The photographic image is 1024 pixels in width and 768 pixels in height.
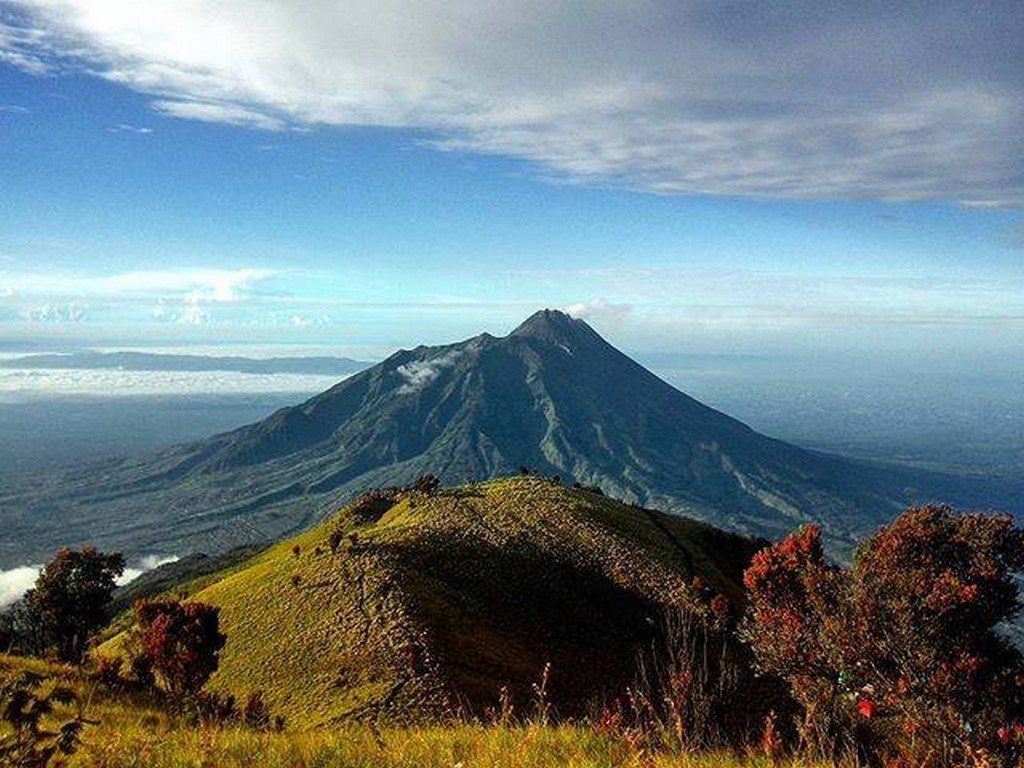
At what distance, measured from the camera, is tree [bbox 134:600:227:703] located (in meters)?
31.3

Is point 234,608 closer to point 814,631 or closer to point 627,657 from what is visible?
point 627,657

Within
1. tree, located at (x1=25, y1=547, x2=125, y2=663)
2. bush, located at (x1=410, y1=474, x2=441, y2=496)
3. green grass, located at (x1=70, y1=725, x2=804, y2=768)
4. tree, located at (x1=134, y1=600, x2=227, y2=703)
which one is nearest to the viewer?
green grass, located at (x1=70, y1=725, x2=804, y2=768)

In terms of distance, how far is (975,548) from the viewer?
32.7m

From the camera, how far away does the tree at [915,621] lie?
74.1 ft

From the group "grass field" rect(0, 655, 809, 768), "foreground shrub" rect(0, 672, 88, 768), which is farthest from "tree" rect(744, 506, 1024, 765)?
"foreground shrub" rect(0, 672, 88, 768)

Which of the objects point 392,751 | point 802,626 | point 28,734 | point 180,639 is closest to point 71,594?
point 180,639

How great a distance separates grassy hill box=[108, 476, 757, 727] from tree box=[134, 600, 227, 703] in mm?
4998

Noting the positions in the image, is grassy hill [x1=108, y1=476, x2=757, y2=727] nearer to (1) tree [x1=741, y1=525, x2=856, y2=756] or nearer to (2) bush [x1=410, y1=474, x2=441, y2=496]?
(2) bush [x1=410, y1=474, x2=441, y2=496]

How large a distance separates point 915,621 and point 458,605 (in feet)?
126

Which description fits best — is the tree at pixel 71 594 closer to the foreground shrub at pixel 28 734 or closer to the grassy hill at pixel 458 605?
the grassy hill at pixel 458 605

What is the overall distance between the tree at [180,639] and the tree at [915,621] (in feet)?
78.1

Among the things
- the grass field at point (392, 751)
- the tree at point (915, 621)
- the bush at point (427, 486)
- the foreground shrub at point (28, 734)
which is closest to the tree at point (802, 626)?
the tree at point (915, 621)

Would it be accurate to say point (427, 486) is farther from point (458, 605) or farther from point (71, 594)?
point (71, 594)

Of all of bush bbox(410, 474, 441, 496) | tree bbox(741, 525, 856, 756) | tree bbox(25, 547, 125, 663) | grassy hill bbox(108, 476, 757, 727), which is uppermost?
tree bbox(741, 525, 856, 756)
